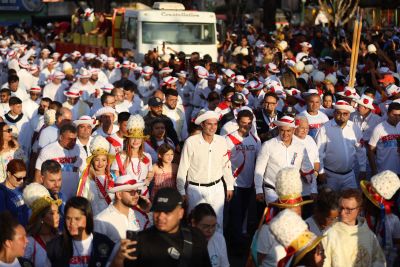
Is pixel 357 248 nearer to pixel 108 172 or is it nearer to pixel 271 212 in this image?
pixel 271 212

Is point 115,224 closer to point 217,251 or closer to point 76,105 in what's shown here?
point 217,251

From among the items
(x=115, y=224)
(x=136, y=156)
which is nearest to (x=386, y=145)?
(x=136, y=156)

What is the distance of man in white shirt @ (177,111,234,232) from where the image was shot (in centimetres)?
1023

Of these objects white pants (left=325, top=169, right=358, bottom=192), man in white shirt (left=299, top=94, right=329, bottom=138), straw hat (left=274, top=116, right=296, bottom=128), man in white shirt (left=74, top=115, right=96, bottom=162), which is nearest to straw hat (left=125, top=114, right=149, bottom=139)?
man in white shirt (left=74, top=115, right=96, bottom=162)

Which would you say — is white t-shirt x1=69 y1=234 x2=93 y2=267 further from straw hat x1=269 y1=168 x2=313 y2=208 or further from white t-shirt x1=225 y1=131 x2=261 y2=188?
white t-shirt x1=225 y1=131 x2=261 y2=188

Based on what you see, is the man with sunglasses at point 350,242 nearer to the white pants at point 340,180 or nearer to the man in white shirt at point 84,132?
the white pants at point 340,180

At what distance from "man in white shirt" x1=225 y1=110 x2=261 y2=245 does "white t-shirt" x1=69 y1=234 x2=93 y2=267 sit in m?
4.47

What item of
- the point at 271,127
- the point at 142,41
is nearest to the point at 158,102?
the point at 271,127

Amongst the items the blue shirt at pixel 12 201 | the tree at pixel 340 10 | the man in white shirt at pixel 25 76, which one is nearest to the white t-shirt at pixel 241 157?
the blue shirt at pixel 12 201

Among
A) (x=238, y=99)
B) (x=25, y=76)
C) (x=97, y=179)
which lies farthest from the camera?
(x=25, y=76)

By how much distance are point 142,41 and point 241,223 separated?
15.2 meters

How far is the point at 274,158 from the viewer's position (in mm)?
10250

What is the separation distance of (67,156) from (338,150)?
10.8 ft

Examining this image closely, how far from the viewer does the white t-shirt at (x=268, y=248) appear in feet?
23.5
